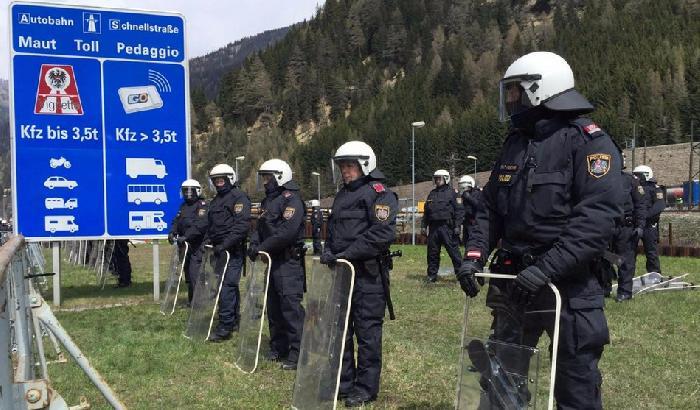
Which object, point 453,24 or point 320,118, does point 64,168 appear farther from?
point 453,24

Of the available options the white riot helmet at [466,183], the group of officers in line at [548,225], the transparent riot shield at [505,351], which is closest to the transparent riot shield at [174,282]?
the group of officers in line at [548,225]

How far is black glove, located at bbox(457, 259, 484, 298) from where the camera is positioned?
12.3ft

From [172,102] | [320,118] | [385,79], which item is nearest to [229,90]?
[320,118]

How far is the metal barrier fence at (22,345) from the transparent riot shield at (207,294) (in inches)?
104

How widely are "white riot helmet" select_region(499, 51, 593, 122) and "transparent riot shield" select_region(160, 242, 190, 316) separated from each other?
774 cm

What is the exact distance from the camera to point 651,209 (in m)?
11.3

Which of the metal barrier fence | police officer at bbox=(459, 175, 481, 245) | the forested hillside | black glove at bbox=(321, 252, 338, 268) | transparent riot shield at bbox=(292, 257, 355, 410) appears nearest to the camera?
the metal barrier fence

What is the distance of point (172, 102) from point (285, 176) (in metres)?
5.76

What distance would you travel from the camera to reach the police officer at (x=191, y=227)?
33.4 feet

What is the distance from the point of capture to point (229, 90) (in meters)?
157

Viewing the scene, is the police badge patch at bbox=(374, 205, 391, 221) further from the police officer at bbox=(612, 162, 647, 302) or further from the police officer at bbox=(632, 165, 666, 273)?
the police officer at bbox=(632, 165, 666, 273)

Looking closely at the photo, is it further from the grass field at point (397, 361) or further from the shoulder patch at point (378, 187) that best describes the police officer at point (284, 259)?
the shoulder patch at point (378, 187)

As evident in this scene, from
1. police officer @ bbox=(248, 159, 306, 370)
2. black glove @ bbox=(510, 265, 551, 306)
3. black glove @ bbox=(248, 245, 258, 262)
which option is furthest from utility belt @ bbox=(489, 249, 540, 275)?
black glove @ bbox=(248, 245, 258, 262)

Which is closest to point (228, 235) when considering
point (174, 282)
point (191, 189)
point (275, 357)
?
point (275, 357)
